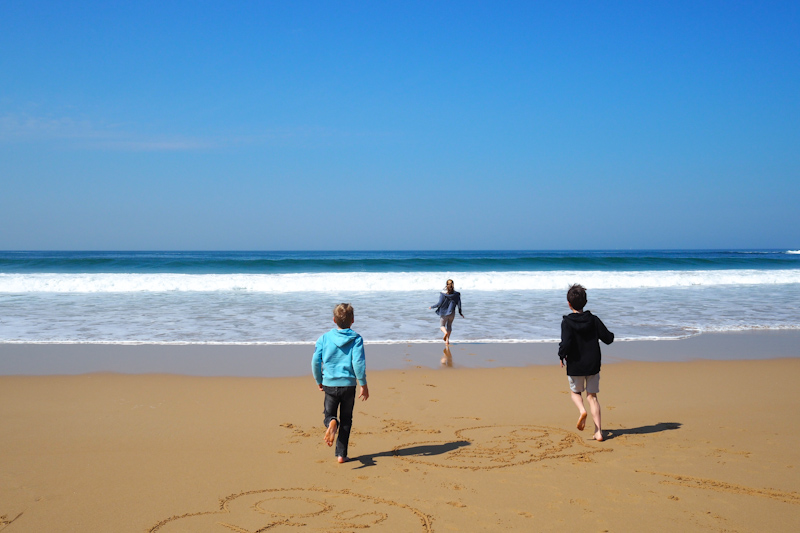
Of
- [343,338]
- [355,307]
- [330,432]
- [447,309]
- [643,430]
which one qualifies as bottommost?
[643,430]

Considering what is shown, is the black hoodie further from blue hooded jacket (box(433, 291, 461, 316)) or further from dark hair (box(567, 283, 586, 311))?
blue hooded jacket (box(433, 291, 461, 316))

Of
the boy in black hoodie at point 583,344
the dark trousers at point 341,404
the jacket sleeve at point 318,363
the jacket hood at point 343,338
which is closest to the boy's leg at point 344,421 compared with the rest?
the dark trousers at point 341,404

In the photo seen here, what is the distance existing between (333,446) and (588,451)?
6.96ft

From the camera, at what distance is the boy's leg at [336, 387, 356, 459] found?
14.1 ft

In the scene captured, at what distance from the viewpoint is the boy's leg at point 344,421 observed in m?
4.30

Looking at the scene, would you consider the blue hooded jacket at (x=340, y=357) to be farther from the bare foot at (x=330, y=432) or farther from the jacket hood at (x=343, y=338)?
the bare foot at (x=330, y=432)

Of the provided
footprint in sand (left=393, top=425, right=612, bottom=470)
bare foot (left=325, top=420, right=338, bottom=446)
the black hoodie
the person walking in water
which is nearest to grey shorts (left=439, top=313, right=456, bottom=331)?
the person walking in water

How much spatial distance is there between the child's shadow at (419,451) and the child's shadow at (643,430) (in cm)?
139

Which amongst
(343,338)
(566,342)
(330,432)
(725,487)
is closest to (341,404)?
(330,432)

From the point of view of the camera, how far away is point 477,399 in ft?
20.6

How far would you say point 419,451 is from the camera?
14.9ft

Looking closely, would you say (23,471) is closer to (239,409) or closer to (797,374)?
(239,409)

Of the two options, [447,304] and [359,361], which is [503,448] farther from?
[447,304]

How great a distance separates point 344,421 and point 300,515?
1.07m
